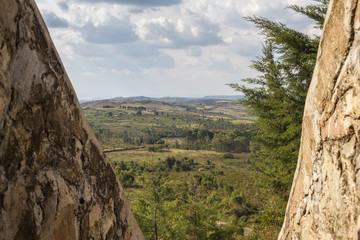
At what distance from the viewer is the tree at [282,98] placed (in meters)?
10.3

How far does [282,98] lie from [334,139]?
7823 millimetres

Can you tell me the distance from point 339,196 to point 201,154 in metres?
94.3

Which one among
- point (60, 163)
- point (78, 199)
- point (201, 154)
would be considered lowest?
point (201, 154)

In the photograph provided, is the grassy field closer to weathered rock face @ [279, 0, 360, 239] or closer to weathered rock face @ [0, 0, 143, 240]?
weathered rock face @ [279, 0, 360, 239]

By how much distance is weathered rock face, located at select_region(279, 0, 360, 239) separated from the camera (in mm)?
4102

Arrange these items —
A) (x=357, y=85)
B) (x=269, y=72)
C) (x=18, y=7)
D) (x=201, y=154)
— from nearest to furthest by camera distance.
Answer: (x=18, y=7) → (x=357, y=85) → (x=269, y=72) → (x=201, y=154)

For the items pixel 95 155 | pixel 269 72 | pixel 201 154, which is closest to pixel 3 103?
pixel 95 155

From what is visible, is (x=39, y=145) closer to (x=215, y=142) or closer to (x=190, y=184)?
(x=190, y=184)

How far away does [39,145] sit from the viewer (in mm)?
3812

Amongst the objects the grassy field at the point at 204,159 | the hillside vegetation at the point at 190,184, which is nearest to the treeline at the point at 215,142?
the hillside vegetation at the point at 190,184

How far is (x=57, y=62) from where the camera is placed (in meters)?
4.31

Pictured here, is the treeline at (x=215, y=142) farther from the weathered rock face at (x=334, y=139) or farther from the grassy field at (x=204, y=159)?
the weathered rock face at (x=334, y=139)

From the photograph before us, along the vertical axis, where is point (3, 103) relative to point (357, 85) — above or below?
below

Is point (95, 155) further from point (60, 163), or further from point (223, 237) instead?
point (223, 237)
